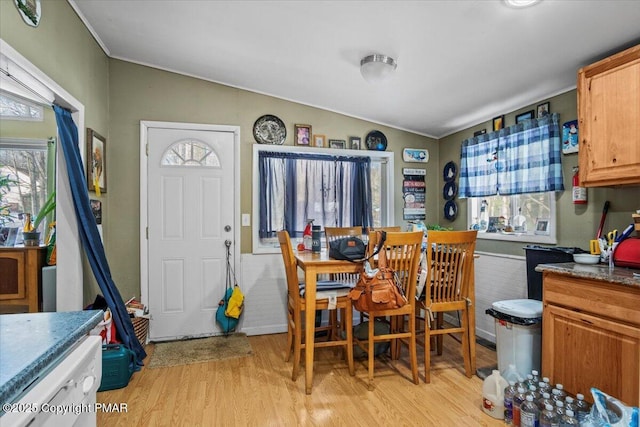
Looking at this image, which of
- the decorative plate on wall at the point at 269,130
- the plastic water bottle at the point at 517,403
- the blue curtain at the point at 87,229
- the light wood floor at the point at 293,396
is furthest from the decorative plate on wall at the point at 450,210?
the blue curtain at the point at 87,229

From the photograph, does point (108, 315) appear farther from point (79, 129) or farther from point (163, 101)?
point (163, 101)

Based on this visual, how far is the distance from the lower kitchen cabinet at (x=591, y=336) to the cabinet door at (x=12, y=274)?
12.2ft

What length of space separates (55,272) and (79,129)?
3.59ft

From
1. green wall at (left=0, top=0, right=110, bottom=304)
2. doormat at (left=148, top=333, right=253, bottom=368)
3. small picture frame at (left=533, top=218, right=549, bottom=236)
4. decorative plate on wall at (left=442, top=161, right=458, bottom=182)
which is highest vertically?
green wall at (left=0, top=0, right=110, bottom=304)

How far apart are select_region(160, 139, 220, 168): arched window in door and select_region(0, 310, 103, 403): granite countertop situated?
246cm

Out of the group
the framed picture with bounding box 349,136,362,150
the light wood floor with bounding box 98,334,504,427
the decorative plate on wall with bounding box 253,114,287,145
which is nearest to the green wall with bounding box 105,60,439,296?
the decorative plate on wall with bounding box 253,114,287,145

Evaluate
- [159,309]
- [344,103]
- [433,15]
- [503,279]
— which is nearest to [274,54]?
[344,103]

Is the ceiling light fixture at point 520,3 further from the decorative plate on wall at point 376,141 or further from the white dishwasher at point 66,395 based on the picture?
the white dishwasher at point 66,395

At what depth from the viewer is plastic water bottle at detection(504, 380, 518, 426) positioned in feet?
6.45

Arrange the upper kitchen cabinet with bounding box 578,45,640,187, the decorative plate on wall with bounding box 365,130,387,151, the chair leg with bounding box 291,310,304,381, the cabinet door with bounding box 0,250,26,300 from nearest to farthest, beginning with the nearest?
the upper kitchen cabinet with bounding box 578,45,640,187
the chair leg with bounding box 291,310,304,381
the cabinet door with bounding box 0,250,26,300
the decorative plate on wall with bounding box 365,130,387,151

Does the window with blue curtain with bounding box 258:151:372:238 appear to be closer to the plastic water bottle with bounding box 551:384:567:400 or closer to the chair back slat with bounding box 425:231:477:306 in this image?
the chair back slat with bounding box 425:231:477:306

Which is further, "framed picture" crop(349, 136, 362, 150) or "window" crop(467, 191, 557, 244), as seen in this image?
"framed picture" crop(349, 136, 362, 150)

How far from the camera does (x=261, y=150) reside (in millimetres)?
3561

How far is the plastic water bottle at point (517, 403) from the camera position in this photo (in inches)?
75.2
